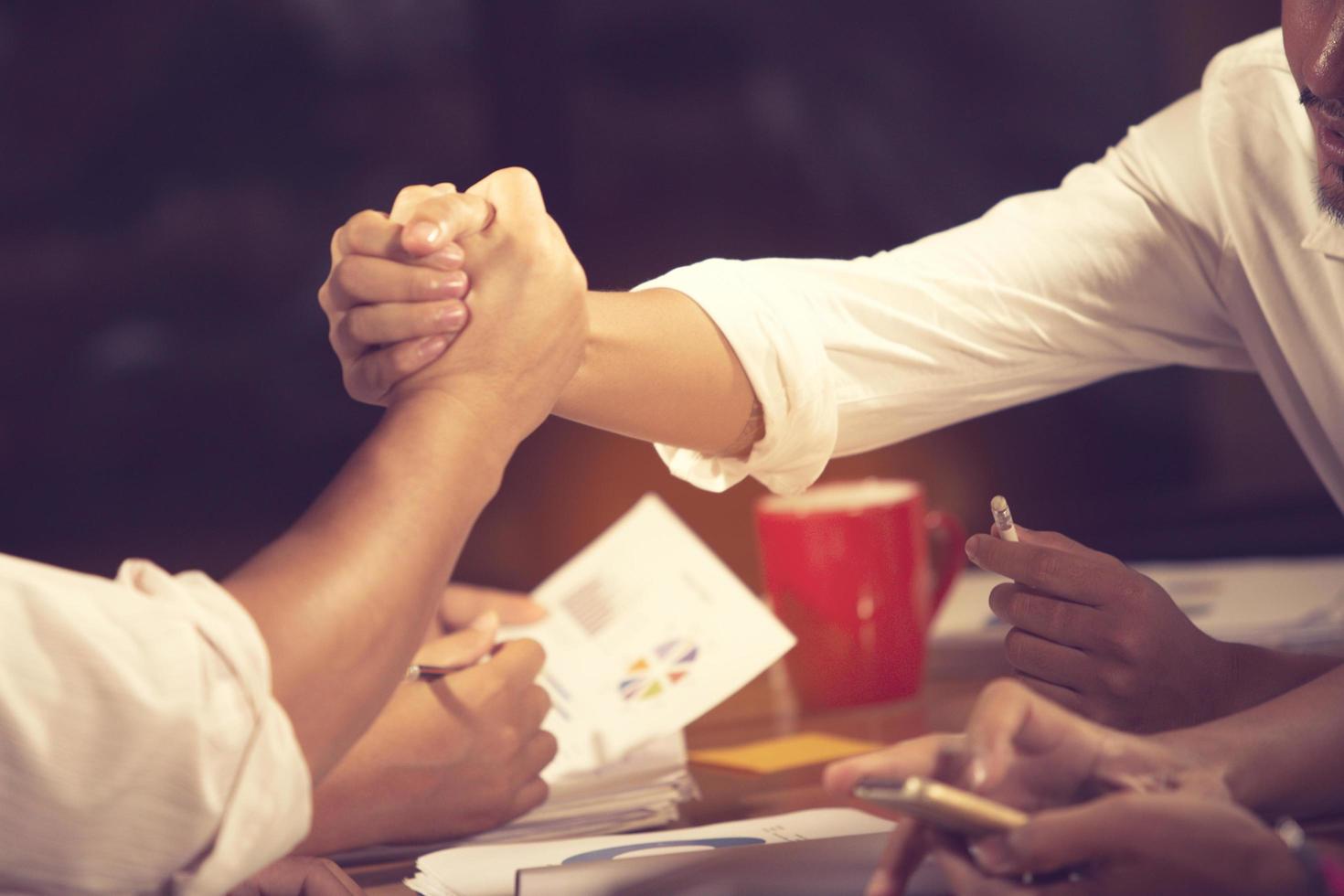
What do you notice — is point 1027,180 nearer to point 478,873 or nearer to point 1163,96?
point 1163,96

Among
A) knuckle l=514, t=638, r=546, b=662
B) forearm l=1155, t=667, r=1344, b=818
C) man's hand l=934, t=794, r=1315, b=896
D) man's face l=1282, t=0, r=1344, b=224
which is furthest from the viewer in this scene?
knuckle l=514, t=638, r=546, b=662

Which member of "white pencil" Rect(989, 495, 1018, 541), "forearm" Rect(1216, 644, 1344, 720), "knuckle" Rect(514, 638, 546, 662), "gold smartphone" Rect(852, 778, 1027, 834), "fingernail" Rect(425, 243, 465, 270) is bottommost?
"gold smartphone" Rect(852, 778, 1027, 834)

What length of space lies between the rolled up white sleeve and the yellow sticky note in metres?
0.20

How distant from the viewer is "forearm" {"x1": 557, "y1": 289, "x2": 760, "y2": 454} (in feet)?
3.22

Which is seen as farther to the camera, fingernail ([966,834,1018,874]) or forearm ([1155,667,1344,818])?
forearm ([1155,667,1344,818])

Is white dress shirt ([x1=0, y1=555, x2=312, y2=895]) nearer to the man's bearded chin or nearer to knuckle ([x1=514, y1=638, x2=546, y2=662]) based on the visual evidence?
knuckle ([x1=514, y1=638, x2=546, y2=662])

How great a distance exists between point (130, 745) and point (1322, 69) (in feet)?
2.71

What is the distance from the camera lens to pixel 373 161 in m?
2.01

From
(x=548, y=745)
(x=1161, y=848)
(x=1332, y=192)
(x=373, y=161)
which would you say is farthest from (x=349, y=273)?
(x=373, y=161)

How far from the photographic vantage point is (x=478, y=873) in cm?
82

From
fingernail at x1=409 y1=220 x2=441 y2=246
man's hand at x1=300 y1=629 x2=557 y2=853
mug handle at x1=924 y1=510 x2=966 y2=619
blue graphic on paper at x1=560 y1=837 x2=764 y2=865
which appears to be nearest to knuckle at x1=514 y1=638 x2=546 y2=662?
man's hand at x1=300 y1=629 x2=557 y2=853

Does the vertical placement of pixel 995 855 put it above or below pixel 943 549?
below

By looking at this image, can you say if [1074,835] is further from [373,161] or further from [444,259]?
[373,161]

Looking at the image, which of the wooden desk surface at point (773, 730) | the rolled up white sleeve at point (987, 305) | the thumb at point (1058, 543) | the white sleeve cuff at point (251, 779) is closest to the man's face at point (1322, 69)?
the rolled up white sleeve at point (987, 305)
